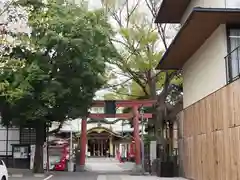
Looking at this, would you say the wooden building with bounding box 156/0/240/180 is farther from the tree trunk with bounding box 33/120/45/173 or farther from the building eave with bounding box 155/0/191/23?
the tree trunk with bounding box 33/120/45/173

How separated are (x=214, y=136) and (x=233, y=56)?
349 centimetres

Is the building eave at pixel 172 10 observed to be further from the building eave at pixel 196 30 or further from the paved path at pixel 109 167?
the paved path at pixel 109 167

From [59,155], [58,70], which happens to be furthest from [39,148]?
[59,155]

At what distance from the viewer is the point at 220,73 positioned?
1758 cm

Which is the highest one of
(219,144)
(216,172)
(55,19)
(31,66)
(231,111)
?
(55,19)

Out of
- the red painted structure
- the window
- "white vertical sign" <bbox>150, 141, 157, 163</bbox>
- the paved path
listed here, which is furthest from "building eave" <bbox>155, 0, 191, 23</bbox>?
the red painted structure

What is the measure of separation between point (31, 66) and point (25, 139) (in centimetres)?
1018

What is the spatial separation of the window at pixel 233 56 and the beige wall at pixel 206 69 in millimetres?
233

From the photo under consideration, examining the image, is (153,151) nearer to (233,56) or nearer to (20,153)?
(20,153)

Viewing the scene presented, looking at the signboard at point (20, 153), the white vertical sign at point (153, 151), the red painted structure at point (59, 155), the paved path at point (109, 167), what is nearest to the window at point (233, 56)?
the white vertical sign at point (153, 151)

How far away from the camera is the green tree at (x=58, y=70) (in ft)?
85.7

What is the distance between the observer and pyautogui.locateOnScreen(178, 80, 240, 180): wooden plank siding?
14992 millimetres

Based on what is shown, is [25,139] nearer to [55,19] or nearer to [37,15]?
[55,19]

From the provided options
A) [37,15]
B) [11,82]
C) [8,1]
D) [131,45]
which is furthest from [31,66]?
[131,45]
